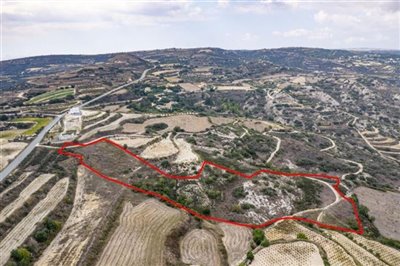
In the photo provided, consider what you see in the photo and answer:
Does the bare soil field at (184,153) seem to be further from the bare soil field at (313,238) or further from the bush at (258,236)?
the bush at (258,236)

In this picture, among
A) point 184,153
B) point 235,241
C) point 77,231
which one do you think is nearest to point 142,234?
point 77,231

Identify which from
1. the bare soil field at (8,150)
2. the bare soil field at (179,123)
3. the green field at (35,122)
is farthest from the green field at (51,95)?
the bare soil field at (8,150)

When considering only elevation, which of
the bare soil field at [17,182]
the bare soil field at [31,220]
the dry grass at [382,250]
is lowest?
the dry grass at [382,250]

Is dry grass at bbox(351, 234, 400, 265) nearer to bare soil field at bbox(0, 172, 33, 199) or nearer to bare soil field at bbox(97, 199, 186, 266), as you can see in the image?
bare soil field at bbox(97, 199, 186, 266)

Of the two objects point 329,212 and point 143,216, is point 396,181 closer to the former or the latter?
point 329,212

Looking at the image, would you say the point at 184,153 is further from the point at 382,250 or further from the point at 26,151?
the point at 382,250

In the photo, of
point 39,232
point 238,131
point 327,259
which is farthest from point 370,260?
point 238,131

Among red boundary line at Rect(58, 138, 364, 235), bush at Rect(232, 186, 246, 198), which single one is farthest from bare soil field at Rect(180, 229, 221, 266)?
bush at Rect(232, 186, 246, 198)
